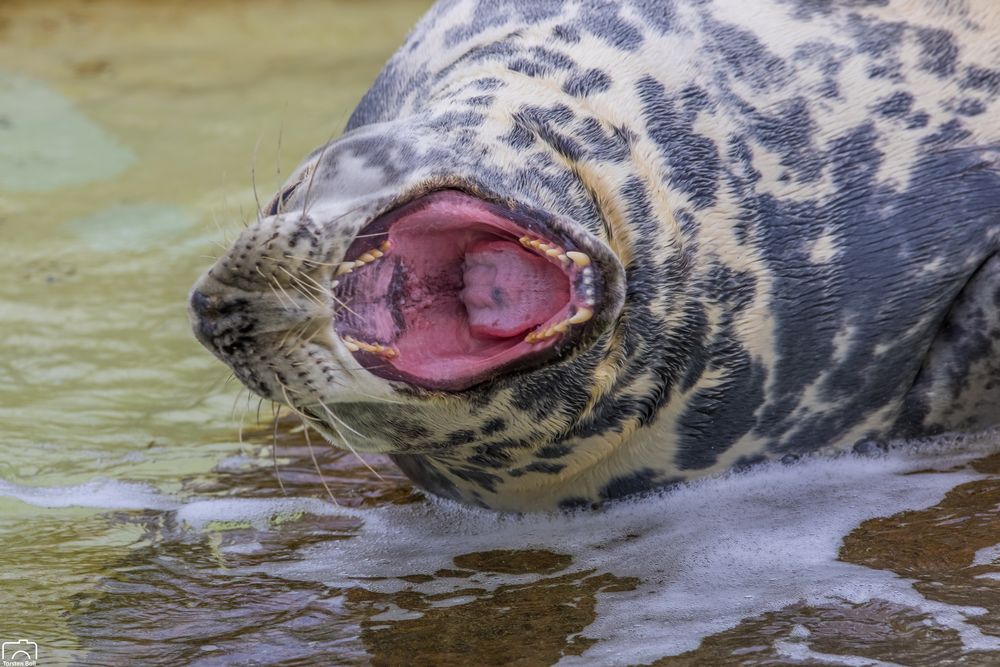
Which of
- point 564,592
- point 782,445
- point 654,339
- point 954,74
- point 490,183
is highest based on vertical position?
point 954,74

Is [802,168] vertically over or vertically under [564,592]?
over

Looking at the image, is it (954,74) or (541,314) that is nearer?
(541,314)

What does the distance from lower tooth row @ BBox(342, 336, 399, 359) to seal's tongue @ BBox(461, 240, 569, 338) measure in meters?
0.20

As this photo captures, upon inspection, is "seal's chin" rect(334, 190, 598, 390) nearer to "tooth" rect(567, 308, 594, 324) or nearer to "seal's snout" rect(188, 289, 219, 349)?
"tooth" rect(567, 308, 594, 324)

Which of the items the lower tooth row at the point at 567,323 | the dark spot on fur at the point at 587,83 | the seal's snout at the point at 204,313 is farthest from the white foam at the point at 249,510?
the dark spot on fur at the point at 587,83

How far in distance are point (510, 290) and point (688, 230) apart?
1.51ft

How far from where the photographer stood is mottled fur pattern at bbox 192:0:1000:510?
9.84 feet

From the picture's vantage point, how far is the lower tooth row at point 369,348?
2.90 m

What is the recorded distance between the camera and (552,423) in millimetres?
3182

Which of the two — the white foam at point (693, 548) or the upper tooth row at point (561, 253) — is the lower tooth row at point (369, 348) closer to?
the upper tooth row at point (561, 253)

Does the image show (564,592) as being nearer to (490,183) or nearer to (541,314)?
(541,314)

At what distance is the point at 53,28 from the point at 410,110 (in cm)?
578

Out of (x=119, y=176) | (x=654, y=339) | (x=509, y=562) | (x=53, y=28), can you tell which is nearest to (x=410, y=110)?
(x=654, y=339)

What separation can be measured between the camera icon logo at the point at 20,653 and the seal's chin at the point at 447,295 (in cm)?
81
